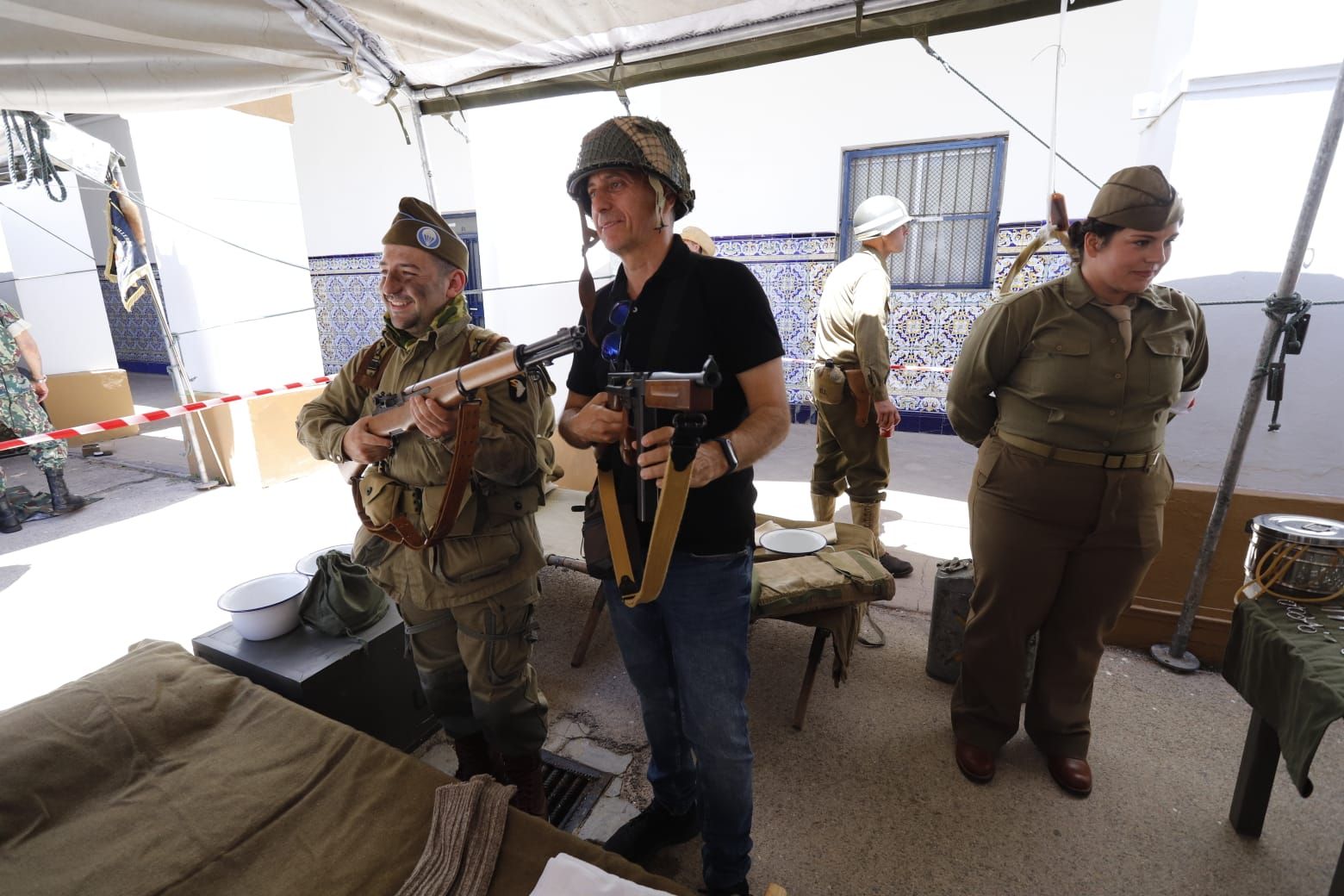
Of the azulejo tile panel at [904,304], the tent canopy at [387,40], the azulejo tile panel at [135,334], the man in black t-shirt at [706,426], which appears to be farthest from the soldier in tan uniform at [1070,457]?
the azulejo tile panel at [135,334]

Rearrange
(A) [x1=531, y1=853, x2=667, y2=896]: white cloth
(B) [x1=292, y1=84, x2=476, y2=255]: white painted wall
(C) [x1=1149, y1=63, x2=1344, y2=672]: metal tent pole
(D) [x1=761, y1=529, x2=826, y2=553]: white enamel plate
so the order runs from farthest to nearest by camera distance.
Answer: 1. (B) [x1=292, y1=84, x2=476, y2=255]: white painted wall
2. (D) [x1=761, y1=529, x2=826, y2=553]: white enamel plate
3. (C) [x1=1149, y1=63, x2=1344, y2=672]: metal tent pole
4. (A) [x1=531, y1=853, x2=667, y2=896]: white cloth

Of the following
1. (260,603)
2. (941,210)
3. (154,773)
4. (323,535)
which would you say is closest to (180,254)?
(323,535)

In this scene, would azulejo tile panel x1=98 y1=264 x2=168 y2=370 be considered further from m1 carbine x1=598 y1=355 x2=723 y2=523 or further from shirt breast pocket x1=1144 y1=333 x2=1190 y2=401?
shirt breast pocket x1=1144 y1=333 x2=1190 y2=401

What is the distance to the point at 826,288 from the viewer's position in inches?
158

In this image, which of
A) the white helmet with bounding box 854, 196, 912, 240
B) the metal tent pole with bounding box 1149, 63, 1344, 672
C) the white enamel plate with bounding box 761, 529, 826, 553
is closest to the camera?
the metal tent pole with bounding box 1149, 63, 1344, 672

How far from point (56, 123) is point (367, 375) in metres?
4.42

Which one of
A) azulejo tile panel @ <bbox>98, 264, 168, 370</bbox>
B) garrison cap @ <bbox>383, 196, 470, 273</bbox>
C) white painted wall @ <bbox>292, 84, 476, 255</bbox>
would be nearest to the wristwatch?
garrison cap @ <bbox>383, 196, 470, 273</bbox>

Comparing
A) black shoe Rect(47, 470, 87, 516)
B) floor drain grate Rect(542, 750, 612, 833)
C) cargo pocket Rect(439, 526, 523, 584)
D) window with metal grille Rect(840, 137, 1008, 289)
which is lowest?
floor drain grate Rect(542, 750, 612, 833)

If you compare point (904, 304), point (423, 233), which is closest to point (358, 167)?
point (904, 304)

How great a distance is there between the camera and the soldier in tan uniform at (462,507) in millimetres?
1989

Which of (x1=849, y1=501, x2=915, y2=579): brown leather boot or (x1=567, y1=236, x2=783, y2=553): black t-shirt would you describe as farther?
(x1=849, y1=501, x2=915, y2=579): brown leather boot

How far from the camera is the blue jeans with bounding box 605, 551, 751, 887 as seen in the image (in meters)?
1.62

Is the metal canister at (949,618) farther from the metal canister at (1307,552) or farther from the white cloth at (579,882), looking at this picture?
the white cloth at (579,882)

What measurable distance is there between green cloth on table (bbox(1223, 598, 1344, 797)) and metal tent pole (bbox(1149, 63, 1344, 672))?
975 millimetres
